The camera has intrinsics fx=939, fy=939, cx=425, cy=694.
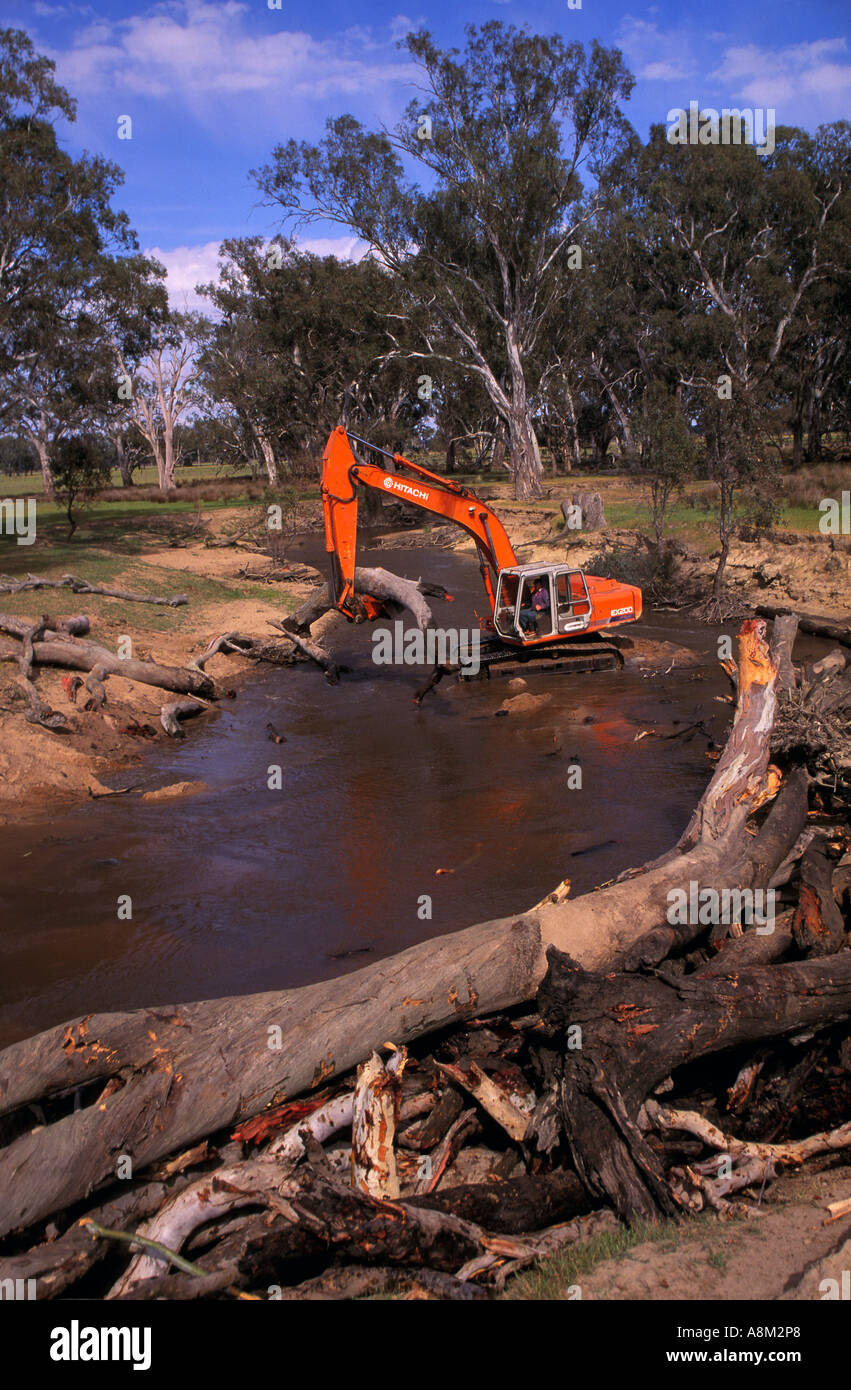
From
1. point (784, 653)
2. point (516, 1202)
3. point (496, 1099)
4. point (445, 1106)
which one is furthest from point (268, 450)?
point (516, 1202)

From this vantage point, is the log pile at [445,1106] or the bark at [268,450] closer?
the log pile at [445,1106]

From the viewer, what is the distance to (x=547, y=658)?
61.9ft

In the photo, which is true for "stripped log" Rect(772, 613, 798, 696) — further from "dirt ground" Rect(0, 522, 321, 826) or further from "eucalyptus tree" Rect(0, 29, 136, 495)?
"eucalyptus tree" Rect(0, 29, 136, 495)

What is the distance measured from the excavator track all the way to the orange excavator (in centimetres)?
2

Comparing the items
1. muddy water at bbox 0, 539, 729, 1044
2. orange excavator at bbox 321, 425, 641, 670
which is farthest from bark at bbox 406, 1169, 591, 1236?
orange excavator at bbox 321, 425, 641, 670

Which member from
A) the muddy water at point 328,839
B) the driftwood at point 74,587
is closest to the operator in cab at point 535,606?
the muddy water at point 328,839

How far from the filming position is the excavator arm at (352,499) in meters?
16.6

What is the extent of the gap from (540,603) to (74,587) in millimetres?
10868

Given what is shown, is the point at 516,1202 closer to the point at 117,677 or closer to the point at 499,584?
the point at 499,584

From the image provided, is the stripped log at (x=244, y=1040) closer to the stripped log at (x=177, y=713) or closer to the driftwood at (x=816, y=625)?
the stripped log at (x=177, y=713)

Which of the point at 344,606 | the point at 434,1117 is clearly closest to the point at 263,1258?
the point at 434,1117

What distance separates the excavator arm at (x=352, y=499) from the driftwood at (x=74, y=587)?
719 cm

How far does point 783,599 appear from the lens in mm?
24000
